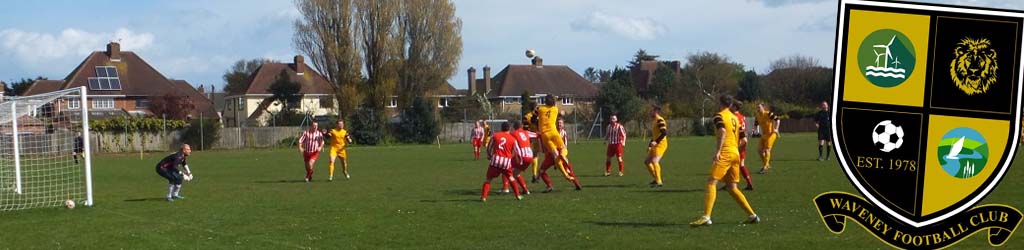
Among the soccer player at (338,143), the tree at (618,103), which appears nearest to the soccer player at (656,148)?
the soccer player at (338,143)

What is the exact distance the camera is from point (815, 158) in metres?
26.6

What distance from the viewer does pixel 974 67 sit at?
Result: 175 inches

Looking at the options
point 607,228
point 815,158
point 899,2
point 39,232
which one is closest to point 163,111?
point 815,158

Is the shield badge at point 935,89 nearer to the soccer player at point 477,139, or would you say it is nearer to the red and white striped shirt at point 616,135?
the red and white striped shirt at point 616,135

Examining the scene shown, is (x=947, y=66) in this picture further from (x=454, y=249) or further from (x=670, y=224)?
(x=670, y=224)

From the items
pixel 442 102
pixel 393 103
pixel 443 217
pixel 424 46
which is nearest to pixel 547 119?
pixel 443 217

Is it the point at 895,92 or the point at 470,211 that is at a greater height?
the point at 895,92

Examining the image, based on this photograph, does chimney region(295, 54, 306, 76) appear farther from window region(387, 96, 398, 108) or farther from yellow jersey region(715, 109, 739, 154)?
yellow jersey region(715, 109, 739, 154)

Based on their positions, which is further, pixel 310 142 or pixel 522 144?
pixel 310 142

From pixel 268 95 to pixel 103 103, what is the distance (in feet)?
45.5

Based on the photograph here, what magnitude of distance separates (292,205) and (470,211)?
12.0 ft

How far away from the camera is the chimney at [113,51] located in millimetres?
73125

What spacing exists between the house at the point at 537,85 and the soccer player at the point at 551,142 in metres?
59.5

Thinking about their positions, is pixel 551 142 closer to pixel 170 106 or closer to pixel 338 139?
pixel 338 139
